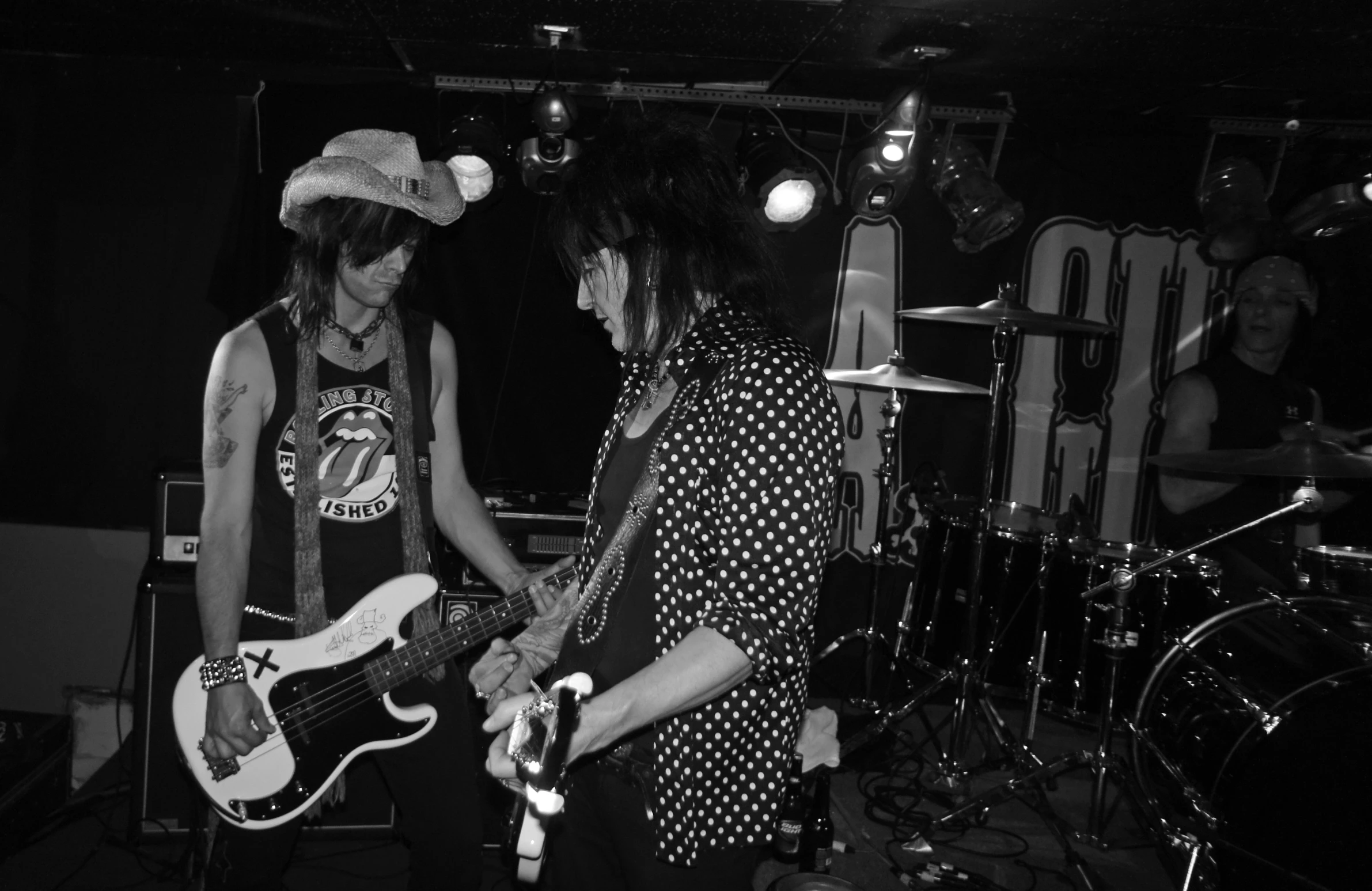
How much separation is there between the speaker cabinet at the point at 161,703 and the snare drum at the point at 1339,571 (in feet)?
9.88

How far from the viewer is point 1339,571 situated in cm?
268

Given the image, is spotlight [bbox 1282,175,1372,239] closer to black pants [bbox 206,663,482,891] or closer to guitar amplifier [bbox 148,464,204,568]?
black pants [bbox 206,663,482,891]

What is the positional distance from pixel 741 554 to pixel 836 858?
257 cm

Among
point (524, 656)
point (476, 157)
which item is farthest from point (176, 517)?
point (524, 656)

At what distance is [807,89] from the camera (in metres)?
4.29

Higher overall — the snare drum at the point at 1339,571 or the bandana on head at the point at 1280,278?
the bandana on head at the point at 1280,278

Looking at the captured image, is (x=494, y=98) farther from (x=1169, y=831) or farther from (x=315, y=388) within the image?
(x=1169, y=831)

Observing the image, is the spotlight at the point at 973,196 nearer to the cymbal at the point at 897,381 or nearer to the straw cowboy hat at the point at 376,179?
the cymbal at the point at 897,381

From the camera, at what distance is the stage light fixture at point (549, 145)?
12.7 feet

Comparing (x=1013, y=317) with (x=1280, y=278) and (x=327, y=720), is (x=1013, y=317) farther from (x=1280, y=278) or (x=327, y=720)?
(x=327, y=720)

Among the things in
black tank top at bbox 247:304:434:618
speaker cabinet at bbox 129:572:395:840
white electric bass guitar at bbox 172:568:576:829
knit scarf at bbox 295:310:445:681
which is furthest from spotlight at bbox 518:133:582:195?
white electric bass guitar at bbox 172:568:576:829

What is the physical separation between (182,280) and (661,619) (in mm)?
3876

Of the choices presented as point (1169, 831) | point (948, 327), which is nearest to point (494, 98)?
point (948, 327)

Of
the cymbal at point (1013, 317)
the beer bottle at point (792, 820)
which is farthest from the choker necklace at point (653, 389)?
the cymbal at point (1013, 317)
